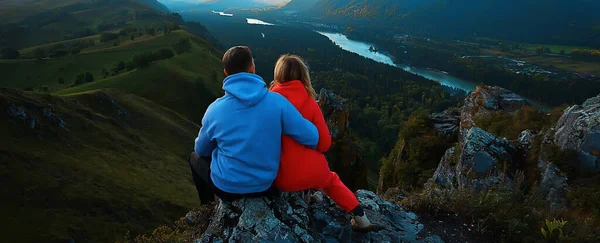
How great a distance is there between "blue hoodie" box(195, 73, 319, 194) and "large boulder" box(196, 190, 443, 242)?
16.3 inches

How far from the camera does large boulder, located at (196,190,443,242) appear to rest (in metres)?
4.92

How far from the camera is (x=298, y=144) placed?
5090mm

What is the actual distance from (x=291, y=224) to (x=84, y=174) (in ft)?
135

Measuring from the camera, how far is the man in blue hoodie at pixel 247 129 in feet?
15.6

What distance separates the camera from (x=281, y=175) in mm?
5188

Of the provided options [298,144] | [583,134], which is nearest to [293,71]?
[298,144]

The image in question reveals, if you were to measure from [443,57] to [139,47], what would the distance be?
16594 cm

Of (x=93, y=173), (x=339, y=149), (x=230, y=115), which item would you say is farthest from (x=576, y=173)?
(x=93, y=173)

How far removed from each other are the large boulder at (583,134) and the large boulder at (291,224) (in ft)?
24.9

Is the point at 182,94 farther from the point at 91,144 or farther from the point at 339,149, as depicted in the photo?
the point at 339,149

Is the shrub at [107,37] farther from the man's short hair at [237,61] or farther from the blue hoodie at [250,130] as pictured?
the blue hoodie at [250,130]

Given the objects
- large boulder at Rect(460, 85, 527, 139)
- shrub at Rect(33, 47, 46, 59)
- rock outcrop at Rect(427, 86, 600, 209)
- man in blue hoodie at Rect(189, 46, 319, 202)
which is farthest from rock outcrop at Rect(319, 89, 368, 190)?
shrub at Rect(33, 47, 46, 59)

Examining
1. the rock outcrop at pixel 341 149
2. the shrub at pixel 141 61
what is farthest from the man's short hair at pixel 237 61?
the shrub at pixel 141 61

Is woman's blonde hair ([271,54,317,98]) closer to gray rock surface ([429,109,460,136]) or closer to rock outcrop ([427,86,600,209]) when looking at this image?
rock outcrop ([427,86,600,209])
